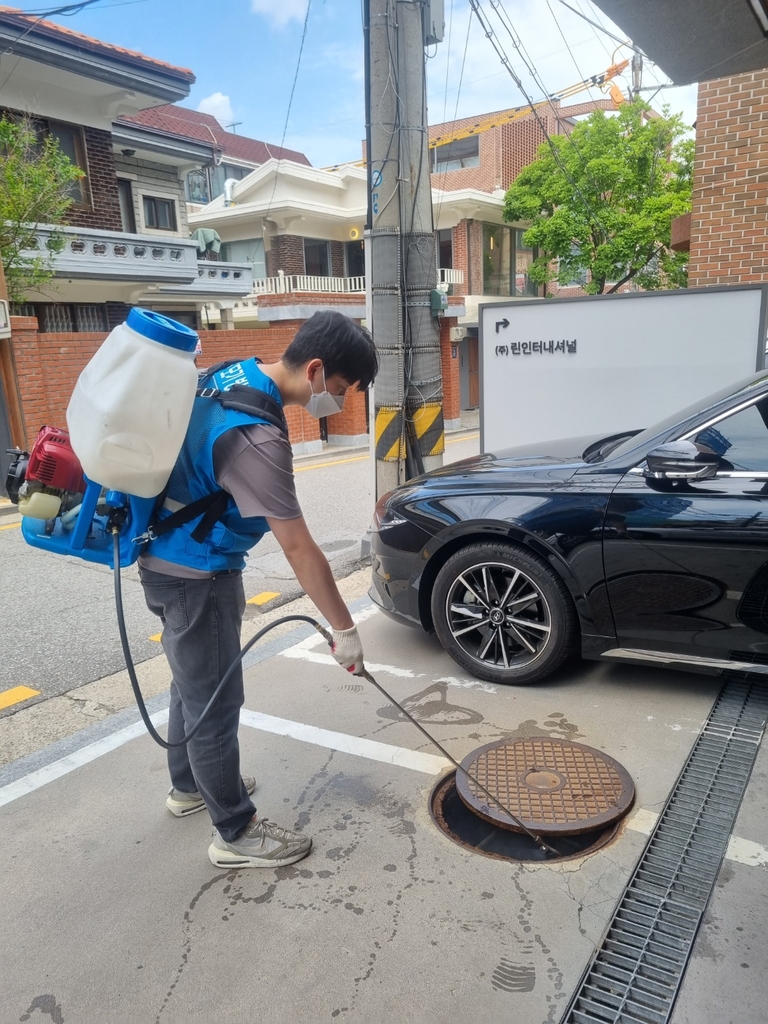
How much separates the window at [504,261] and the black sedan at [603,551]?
2363 centimetres

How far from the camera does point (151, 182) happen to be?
55.9ft

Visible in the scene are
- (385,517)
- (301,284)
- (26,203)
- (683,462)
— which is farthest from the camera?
(301,284)

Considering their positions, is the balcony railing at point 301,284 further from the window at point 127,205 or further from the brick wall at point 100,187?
the brick wall at point 100,187

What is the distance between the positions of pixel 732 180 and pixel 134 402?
7.88 meters

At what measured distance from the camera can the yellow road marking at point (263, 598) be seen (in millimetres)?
5832

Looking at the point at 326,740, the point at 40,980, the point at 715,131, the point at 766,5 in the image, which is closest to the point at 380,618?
the point at 326,740

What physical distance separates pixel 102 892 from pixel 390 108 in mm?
5450

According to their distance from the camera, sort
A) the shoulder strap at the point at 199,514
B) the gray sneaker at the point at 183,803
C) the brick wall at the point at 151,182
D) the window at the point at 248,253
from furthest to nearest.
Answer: the window at the point at 248,253 < the brick wall at the point at 151,182 < the gray sneaker at the point at 183,803 < the shoulder strap at the point at 199,514

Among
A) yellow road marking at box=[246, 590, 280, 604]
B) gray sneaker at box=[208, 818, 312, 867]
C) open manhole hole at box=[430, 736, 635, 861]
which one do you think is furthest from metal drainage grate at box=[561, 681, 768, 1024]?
yellow road marking at box=[246, 590, 280, 604]

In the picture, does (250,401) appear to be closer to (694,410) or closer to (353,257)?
(694,410)

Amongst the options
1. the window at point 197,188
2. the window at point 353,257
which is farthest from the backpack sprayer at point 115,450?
the window at point 197,188

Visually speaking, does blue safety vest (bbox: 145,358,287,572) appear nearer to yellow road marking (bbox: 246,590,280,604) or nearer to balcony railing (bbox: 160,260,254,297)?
yellow road marking (bbox: 246,590,280,604)

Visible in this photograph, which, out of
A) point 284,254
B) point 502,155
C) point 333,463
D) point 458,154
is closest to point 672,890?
point 333,463

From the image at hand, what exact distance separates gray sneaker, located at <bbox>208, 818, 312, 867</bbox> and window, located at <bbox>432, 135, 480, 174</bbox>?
2943 cm
